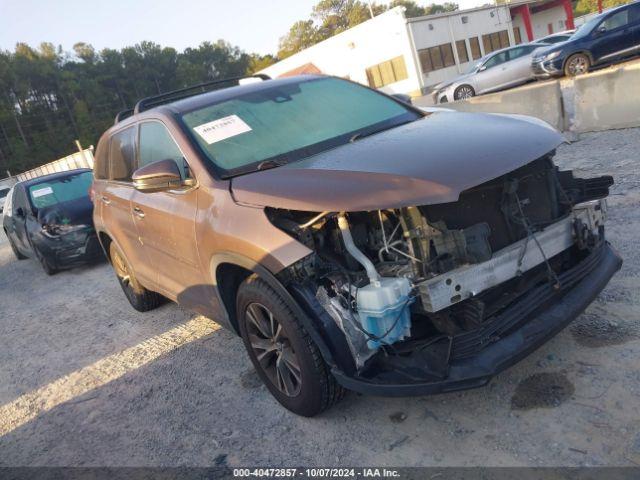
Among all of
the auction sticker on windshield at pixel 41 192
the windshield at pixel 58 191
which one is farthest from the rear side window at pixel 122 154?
the auction sticker on windshield at pixel 41 192

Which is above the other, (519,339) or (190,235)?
(190,235)

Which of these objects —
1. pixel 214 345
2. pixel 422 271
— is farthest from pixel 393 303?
pixel 214 345

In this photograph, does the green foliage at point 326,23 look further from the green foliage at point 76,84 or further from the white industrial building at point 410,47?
the white industrial building at point 410,47

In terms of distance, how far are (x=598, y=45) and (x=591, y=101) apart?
753 centimetres

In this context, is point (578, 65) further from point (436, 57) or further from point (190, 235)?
point (436, 57)

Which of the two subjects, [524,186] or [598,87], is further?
[598,87]

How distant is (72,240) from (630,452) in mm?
8201

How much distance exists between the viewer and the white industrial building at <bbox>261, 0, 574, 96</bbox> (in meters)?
33.1

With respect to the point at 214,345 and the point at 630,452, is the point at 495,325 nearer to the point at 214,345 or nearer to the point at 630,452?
the point at 630,452

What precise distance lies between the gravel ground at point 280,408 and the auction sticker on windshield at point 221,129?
64.8 inches

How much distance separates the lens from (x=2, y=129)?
6334 cm

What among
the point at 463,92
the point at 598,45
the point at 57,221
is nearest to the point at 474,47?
the point at 463,92

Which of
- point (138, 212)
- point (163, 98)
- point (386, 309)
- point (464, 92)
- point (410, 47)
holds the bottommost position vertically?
point (464, 92)

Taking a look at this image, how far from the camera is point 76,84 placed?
69.3 m
